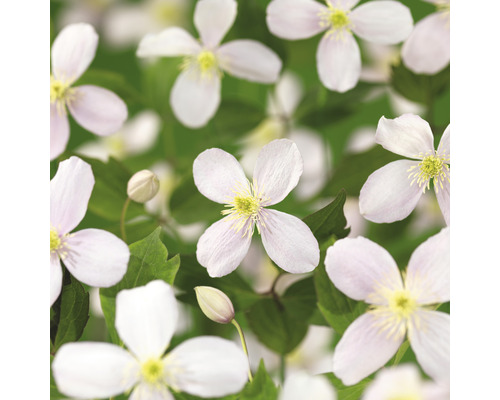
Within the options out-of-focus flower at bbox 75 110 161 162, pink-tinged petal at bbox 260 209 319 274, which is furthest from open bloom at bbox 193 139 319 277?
out-of-focus flower at bbox 75 110 161 162

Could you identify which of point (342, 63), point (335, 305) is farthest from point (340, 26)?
point (335, 305)

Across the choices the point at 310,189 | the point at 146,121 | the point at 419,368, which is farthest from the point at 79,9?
the point at 419,368

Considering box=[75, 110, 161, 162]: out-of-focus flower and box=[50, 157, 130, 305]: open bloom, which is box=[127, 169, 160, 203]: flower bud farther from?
box=[75, 110, 161, 162]: out-of-focus flower

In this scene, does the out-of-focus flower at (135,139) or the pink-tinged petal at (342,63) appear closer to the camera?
the pink-tinged petal at (342,63)

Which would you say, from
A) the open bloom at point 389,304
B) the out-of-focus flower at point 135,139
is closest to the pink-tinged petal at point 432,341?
the open bloom at point 389,304

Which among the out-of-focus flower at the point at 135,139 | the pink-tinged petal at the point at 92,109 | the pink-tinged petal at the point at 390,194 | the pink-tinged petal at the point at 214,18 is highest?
the pink-tinged petal at the point at 214,18

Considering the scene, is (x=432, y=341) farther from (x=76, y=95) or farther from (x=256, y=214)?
(x=76, y=95)

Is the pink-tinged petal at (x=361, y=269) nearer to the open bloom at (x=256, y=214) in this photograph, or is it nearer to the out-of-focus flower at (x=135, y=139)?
the open bloom at (x=256, y=214)
